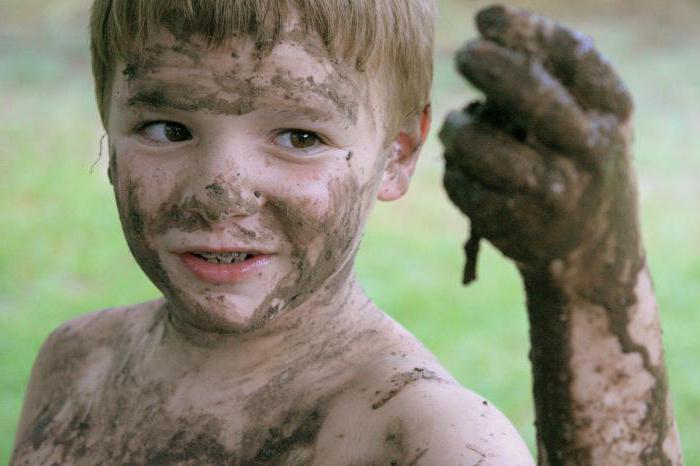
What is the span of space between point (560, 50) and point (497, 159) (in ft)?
0.54

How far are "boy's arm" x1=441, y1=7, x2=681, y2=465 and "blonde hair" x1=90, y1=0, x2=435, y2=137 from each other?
0.52 metres

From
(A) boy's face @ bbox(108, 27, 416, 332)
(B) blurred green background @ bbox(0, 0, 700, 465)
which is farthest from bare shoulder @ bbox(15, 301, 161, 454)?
(B) blurred green background @ bbox(0, 0, 700, 465)

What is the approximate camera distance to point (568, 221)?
1467 millimetres

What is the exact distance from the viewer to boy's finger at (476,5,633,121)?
143 cm

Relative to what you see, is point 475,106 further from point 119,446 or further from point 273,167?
point 119,446

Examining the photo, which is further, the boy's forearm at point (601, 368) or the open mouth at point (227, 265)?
the open mouth at point (227, 265)

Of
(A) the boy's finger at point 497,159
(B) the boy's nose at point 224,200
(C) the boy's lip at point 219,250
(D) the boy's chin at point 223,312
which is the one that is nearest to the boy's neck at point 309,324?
(D) the boy's chin at point 223,312

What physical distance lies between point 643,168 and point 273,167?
5755 millimetres

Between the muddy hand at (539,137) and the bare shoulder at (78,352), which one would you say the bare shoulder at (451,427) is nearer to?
the muddy hand at (539,137)

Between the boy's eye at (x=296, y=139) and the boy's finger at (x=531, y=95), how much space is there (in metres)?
0.60

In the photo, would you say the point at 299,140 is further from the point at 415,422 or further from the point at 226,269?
the point at 415,422

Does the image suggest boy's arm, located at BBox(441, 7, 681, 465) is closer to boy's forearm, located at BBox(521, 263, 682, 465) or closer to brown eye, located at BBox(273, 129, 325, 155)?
boy's forearm, located at BBox(521, 263, 682, 465)

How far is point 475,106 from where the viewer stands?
1.51m

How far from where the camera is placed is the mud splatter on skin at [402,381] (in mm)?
1978
